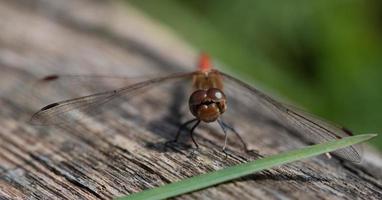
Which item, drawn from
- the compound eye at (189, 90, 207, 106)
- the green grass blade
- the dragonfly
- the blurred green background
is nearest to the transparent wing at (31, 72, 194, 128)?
the dragonfly

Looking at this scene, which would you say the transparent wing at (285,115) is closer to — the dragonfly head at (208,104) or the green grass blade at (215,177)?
the dragonfly head at (208,104)

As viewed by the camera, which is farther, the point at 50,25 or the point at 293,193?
the point at 50,25

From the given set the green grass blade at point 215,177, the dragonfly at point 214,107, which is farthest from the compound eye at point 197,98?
the green grass blade at point 215,177

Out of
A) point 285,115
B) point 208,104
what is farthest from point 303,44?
point 208,104

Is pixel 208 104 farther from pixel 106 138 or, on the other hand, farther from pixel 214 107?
pixel 106 138

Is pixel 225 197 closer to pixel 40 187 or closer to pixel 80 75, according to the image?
pixel 40 187

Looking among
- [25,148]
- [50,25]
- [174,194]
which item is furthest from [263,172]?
[50,25]
